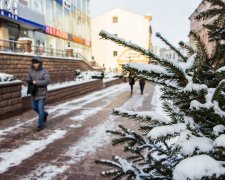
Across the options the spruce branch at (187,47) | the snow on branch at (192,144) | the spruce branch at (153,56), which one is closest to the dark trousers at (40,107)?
the spruce branch at (187,47)

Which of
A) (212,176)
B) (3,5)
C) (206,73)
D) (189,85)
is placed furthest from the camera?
(3,5)

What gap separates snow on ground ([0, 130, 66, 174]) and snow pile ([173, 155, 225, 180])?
12.0 ft

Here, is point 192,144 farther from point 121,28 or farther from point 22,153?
point 121,28

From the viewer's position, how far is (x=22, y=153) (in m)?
4.73

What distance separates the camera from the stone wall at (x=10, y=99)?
7.95 metres

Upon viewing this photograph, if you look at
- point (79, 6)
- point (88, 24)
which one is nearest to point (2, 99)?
point (79, 6)

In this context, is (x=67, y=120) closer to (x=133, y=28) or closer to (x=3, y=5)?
(x=3, y=5)

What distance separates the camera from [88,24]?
43.7m

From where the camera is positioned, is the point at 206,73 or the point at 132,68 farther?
the point at 206,73

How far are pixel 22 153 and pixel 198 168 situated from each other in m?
4.39

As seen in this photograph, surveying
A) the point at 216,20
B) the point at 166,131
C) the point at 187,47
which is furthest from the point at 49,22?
the point at 166,131

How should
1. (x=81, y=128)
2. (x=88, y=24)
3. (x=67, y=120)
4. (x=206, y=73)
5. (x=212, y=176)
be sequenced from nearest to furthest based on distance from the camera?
1. (x=212, y=176)
2. (x=206, y=73)
3. (x=81, y=128)
4. (x=67, y=120)
5. (x=88, y=24)

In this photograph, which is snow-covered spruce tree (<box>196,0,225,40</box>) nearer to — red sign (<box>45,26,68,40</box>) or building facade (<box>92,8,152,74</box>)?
red sign (<box>45,26,68,40</box>)

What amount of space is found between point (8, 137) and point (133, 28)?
44.6 meters
